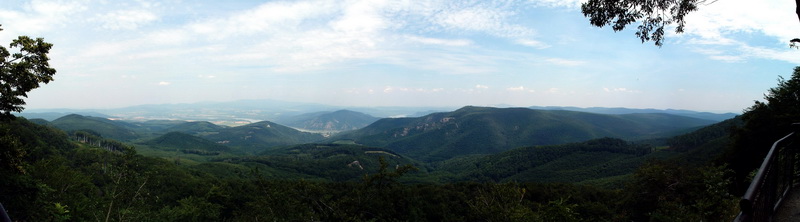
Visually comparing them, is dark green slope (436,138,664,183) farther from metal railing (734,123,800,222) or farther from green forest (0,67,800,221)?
metal railing (734,123,800,222)

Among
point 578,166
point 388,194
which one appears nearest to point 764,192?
point 388,194

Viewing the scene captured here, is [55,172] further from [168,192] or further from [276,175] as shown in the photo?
Result: [276,175]

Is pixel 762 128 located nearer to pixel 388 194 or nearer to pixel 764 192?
pixel 388 194

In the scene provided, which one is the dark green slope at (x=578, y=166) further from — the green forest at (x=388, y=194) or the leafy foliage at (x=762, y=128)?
the leafy foliage at (x=762, y=128)

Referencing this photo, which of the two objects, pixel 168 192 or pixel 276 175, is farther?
pixel 276 175

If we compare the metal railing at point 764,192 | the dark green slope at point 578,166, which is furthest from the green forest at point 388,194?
the dark green slope at point 578,166

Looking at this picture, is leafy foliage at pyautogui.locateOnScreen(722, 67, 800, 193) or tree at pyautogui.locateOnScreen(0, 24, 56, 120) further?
leafy foliage at pyautogui.locateOnScreen(722, 67, 800, 193)

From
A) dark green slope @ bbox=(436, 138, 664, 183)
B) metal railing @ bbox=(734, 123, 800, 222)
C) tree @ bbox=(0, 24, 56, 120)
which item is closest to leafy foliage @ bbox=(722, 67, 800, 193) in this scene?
metal railing @ bbox=(734, 123, 800, 222)

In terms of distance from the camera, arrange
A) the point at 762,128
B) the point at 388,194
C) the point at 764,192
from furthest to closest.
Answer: the point at 762,128 < the point at 388,194 < the point at 764,192

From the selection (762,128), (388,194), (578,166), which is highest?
(762,128)

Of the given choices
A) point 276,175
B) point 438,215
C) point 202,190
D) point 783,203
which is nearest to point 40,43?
point 783,203

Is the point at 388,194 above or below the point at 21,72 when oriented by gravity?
below
